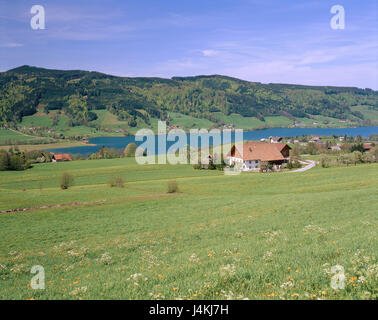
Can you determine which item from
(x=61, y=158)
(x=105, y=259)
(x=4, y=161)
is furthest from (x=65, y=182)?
(x=61, y=158)

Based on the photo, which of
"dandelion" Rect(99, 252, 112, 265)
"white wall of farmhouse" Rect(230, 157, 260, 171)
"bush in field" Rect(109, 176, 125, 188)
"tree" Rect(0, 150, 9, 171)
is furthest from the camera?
"tree" Rect(0, 150, 9, 171)

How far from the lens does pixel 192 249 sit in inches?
619

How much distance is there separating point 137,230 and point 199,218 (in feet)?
20.1

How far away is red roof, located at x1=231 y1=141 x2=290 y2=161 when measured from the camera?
101m

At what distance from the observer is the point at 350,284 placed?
7.53 m

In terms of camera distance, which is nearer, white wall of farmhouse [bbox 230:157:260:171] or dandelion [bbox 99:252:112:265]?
dandelion [bbox 99:252:112:265]

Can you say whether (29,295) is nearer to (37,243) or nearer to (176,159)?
(37,243)

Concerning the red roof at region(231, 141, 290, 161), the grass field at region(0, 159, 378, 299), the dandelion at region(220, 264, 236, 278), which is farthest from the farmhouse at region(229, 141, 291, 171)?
the dandelion at region(220, 264, 236, 278)

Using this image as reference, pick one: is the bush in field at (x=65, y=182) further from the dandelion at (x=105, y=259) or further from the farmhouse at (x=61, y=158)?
the farmhouse at (x=61, y=158)

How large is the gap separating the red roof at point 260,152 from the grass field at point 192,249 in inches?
2600

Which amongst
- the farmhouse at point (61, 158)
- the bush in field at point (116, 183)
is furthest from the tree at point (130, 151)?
the bush in field at point (116, 183)

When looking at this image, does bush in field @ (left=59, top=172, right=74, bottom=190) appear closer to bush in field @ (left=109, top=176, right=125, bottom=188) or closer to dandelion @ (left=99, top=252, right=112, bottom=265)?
bush in field @ (left=109, top=176, right=125, bottom=188)

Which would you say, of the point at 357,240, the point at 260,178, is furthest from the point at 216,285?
the point at 260,178
